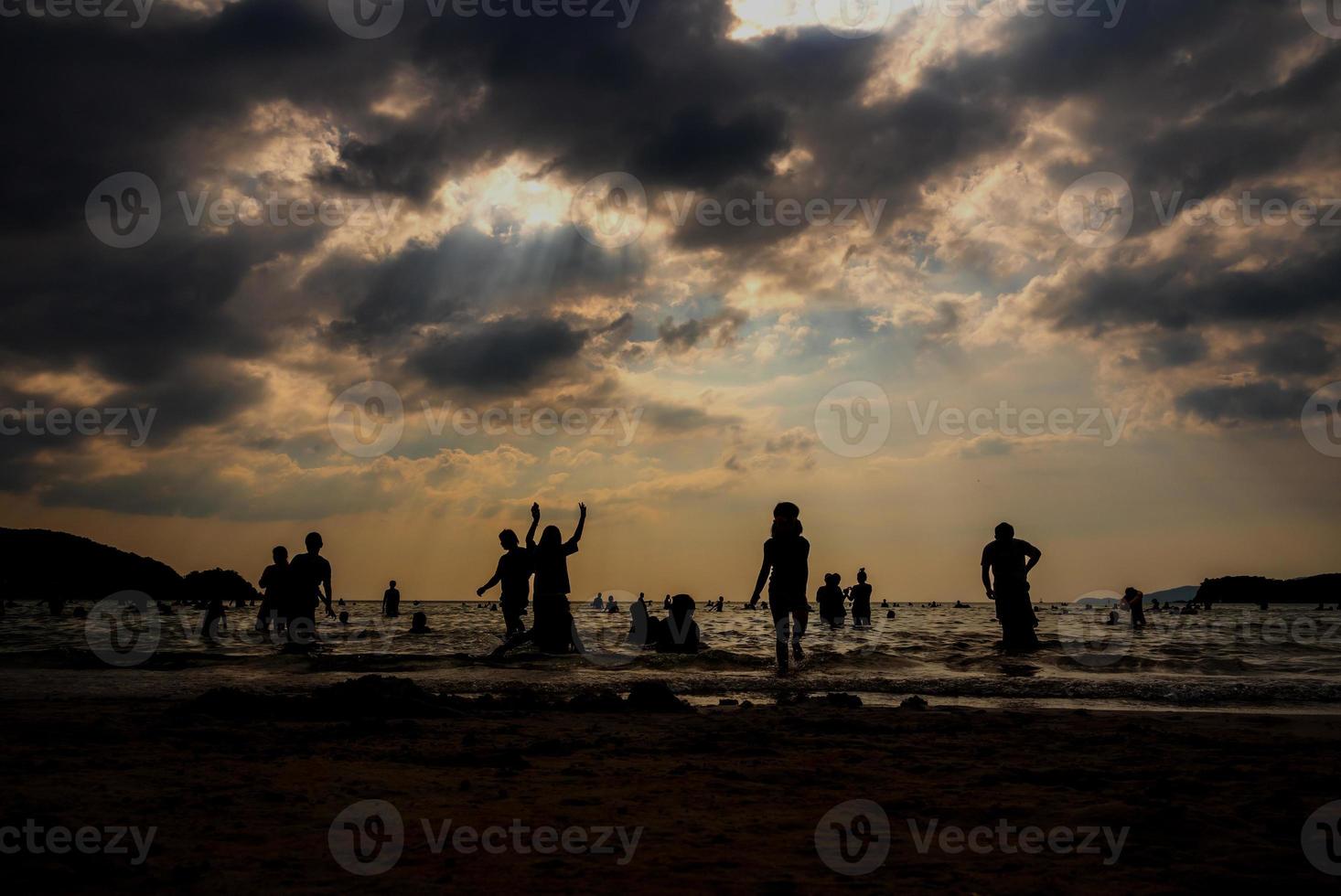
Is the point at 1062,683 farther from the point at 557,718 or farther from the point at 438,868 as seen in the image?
the point at 438,868

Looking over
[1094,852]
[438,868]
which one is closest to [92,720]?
[438,868]

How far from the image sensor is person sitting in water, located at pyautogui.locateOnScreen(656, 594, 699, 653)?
1526cm

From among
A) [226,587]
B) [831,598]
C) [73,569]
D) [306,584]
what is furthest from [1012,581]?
[73,569]

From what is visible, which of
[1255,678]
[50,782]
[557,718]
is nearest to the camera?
[50,782]

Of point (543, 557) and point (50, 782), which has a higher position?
point (543, 557)

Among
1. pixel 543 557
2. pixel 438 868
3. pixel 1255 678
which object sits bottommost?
pixel 1255 678

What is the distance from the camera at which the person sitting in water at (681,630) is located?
601 inches

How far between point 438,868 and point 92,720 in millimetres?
4549

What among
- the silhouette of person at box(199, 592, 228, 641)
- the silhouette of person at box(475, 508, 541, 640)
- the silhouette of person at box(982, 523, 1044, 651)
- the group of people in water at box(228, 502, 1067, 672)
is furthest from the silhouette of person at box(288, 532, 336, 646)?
the silhouette of person at box(982, 523, 1044, 651)

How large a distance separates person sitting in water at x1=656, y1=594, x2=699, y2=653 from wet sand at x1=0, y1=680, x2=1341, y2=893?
26.4 feet

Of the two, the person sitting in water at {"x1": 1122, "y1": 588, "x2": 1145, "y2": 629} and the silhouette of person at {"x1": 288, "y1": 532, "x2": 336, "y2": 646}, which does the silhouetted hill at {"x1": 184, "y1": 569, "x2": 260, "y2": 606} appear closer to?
the silhouette of person at {"x1": 288, "y1": 532, "x2": 336, "y2": 646}

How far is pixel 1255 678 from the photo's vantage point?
33.9ft

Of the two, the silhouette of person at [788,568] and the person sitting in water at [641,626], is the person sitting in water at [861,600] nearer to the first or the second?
the person sitting in water at [641,626]

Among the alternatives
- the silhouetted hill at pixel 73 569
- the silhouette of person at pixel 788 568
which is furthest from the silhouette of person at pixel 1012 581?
the silhouetted hill at pixel 73 569
